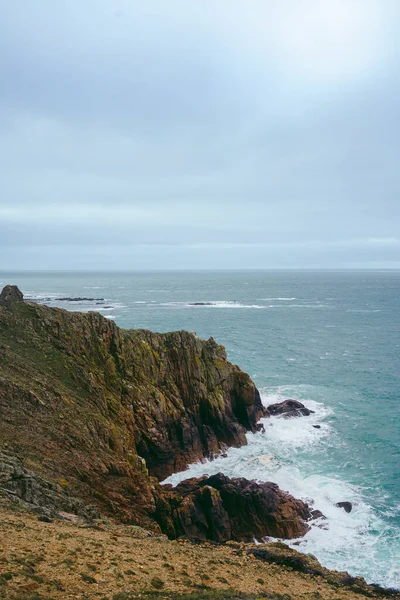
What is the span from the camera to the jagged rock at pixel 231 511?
32.0 m

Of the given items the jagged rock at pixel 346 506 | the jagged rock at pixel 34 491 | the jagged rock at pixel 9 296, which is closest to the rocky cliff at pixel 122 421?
the jagged rock at pixel 34 491

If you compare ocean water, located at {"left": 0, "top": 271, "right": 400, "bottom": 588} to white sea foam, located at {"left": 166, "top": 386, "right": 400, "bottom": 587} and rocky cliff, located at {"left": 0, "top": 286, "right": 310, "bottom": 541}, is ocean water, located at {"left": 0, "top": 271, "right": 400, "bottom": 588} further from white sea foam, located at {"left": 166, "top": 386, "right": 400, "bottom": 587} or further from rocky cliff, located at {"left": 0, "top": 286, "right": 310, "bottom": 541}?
rocky cliff, located at {"left": 0, "top": 286, "right": 310, "bottom": 541}

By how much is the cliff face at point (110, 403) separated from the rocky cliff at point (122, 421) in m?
0.09

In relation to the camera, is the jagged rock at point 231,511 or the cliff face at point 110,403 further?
the jagged rock at point 231,511

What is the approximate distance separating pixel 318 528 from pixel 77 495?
1944 centimetres

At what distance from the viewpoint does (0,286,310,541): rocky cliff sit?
2783 centimetres

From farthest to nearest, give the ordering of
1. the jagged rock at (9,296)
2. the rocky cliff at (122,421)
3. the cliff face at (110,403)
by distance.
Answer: the jagged rock at (9,296) < the cliff face at (110,403) < the rocky cliff at (122,421)

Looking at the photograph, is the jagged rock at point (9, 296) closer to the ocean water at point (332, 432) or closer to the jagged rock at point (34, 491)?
the jagged rock at point (34, 491)

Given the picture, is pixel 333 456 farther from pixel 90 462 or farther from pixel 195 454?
pixel 90 462

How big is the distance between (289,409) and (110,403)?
91.0ft

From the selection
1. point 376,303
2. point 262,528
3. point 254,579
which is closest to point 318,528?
point 262,528

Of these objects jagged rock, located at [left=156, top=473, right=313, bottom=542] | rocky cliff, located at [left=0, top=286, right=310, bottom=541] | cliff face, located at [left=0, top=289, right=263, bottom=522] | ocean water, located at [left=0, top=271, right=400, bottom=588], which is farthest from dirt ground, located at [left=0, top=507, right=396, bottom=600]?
ocean water, located at [left=0, top=271, right=400, bottom=588]

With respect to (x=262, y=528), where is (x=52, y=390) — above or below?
above

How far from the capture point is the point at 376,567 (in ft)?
99.5
